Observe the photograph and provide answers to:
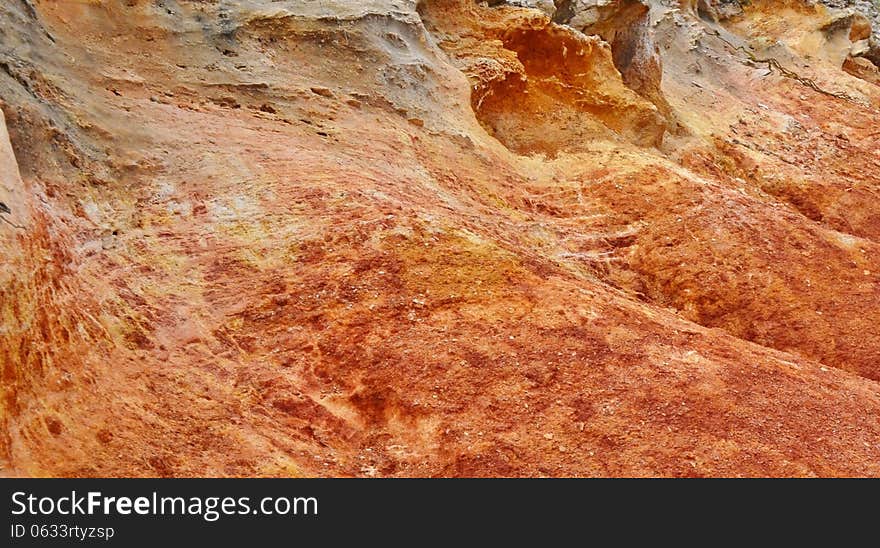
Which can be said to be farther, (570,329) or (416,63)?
(416,63)

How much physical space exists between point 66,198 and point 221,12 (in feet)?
13.5

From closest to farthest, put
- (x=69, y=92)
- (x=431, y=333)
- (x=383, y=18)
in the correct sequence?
(x=431, y=333) → (x=69, y=92) → (x=383, y=18)

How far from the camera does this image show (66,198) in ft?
26.3

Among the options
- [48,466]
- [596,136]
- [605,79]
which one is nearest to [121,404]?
[48,466]

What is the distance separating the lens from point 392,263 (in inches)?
340

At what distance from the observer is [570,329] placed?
8273 millimetres

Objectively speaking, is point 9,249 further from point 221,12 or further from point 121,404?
point 221,12

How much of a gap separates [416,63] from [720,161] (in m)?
5.56

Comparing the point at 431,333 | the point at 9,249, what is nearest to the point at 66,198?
the point at 9,249

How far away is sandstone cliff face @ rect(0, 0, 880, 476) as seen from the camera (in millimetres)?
6836

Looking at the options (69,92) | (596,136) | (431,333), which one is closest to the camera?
(431,333)

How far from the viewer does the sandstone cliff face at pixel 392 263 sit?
22.4 feet

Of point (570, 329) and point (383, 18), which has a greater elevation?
point (383, 18)

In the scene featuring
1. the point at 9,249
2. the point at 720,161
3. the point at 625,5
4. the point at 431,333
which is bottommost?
the point at 431,333
